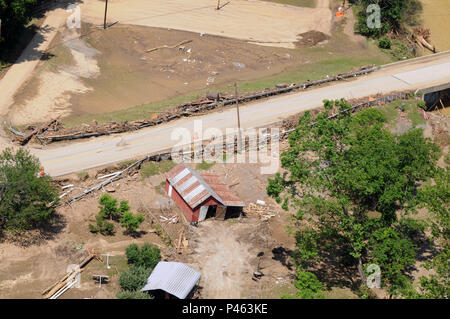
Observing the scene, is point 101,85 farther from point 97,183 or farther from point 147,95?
point 97,183

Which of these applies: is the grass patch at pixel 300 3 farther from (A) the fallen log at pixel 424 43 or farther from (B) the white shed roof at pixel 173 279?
(B) the white shed roof at pixel 173 279

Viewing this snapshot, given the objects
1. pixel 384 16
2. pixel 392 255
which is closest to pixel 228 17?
pixel 384 16

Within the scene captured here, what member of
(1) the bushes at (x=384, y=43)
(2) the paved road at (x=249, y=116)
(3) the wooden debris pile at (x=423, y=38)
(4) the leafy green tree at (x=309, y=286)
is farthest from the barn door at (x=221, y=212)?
(3) the wooden debris pile at (x=423, y=38)

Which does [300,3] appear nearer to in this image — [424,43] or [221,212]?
[424,43]

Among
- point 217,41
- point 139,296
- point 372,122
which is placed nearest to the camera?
point 139,296
